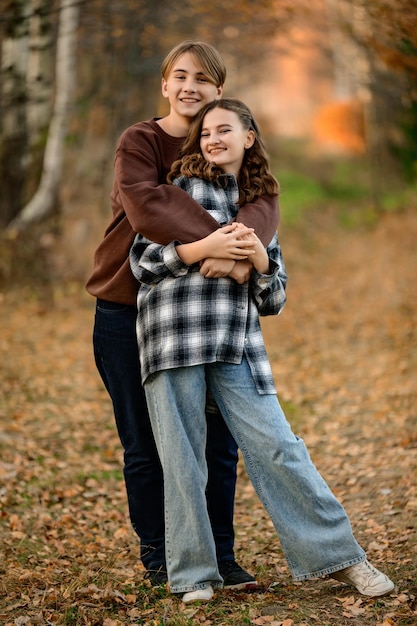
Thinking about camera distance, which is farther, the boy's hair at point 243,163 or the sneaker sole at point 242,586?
the sneaker sole at point 242,586

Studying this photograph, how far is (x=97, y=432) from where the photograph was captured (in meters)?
6.32

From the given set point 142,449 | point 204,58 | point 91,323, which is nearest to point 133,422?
point 142,449

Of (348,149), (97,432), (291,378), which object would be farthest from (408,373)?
(348,149)

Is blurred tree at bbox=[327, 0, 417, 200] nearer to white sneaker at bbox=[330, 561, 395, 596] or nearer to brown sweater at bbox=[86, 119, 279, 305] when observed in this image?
brown sweater at bbox=[86, 119, 279, 305]

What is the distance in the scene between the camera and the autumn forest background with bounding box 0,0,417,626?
3.52 meters

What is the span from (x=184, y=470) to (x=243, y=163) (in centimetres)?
131

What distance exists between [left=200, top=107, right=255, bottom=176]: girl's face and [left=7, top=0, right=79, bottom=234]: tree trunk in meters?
7.61

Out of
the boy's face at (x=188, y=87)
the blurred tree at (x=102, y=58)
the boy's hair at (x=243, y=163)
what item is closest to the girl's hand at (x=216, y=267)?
the boy's hair at (x=243, y=163)

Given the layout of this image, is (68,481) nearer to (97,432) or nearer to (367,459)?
(97,432)

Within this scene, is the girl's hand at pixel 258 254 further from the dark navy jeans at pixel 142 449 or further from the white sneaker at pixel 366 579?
the white sneaker at pixel 366 579

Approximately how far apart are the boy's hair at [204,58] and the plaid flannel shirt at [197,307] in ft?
1.48

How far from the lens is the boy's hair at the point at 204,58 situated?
128 inches

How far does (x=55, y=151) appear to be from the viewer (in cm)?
1087

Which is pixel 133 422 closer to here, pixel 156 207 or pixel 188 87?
pixel 156 207
